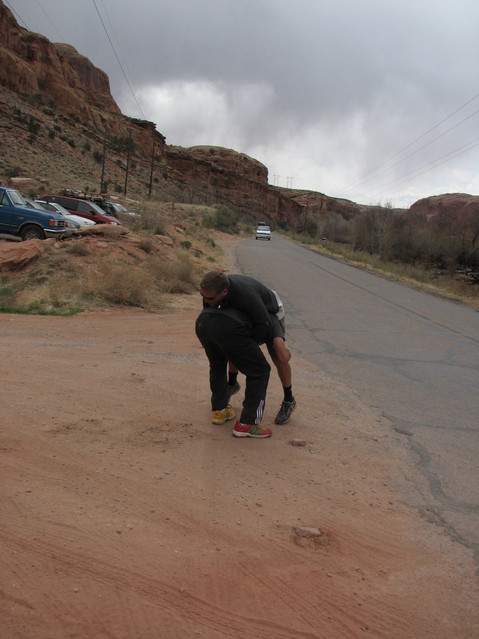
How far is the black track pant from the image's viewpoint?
4.41 m

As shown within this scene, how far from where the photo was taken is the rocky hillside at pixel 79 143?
50125mm

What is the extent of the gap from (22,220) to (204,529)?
52.8ft

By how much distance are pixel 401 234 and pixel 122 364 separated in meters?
39.6

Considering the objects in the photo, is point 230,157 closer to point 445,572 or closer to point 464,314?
point 464,314

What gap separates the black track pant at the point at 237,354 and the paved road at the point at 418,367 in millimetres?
1421

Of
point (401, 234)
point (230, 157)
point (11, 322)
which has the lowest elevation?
point (11, 322)

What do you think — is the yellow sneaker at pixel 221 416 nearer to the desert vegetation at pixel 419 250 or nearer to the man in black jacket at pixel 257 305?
A: the man in black jacket at pixel 257 305

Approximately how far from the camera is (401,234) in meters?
42.8

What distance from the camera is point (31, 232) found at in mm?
17328

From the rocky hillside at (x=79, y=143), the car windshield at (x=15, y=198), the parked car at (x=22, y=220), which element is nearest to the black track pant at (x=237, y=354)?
the parked car at (x=22, y=220)

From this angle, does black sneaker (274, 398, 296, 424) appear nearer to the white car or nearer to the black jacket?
the black jacket

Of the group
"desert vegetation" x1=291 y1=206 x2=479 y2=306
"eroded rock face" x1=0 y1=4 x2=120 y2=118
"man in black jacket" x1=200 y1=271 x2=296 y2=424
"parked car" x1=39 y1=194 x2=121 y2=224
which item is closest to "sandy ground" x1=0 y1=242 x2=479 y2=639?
"man in black jacket" x1=200 y1=271 x2=296 y2=424

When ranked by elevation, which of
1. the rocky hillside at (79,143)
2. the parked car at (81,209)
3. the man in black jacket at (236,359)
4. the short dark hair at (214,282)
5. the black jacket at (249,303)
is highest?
the rocky hillside at (79,143)

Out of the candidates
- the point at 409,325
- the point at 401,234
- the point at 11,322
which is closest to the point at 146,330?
the point at 11,322
